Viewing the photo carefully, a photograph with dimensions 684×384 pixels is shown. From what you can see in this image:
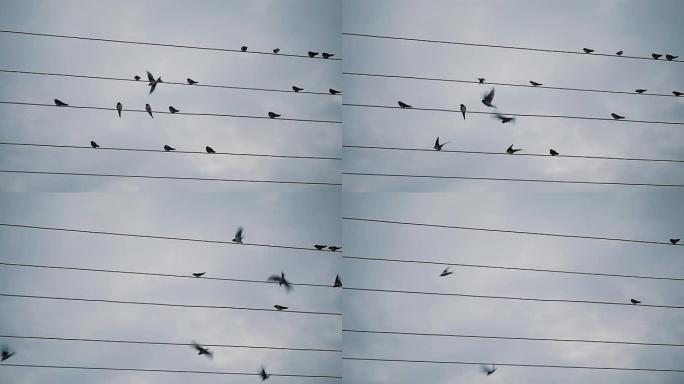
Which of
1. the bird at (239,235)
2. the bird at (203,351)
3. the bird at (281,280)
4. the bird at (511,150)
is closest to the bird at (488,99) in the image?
the bird at (511,150)

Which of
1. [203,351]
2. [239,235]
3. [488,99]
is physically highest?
[488,99]

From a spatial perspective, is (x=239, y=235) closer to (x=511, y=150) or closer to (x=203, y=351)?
(x=203, y=351)

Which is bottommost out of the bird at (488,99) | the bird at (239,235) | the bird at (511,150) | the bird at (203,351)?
the bird at (203,351)

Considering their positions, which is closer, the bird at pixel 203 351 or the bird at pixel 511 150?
the bird at pixel 511 150

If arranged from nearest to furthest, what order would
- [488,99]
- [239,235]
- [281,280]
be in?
[488,99] → [281,280] → [239,235]

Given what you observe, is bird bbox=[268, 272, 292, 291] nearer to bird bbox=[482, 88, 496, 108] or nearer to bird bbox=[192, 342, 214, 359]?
bird bbox=[192, 342, 214, 359]

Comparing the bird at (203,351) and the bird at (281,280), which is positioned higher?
the bird at (281,280)

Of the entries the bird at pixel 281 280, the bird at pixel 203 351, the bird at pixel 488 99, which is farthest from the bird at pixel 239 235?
the bird at pixel 488 99

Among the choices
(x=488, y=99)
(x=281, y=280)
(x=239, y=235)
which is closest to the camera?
(x=488, y=99)

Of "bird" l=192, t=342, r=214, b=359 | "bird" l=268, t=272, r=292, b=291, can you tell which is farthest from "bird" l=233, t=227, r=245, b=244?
"bird" l=192, t=342, r=214, b=359

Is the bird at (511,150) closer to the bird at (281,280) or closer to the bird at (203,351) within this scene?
the bird at (281,280)

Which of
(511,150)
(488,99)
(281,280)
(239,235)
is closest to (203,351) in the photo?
(281,280)
